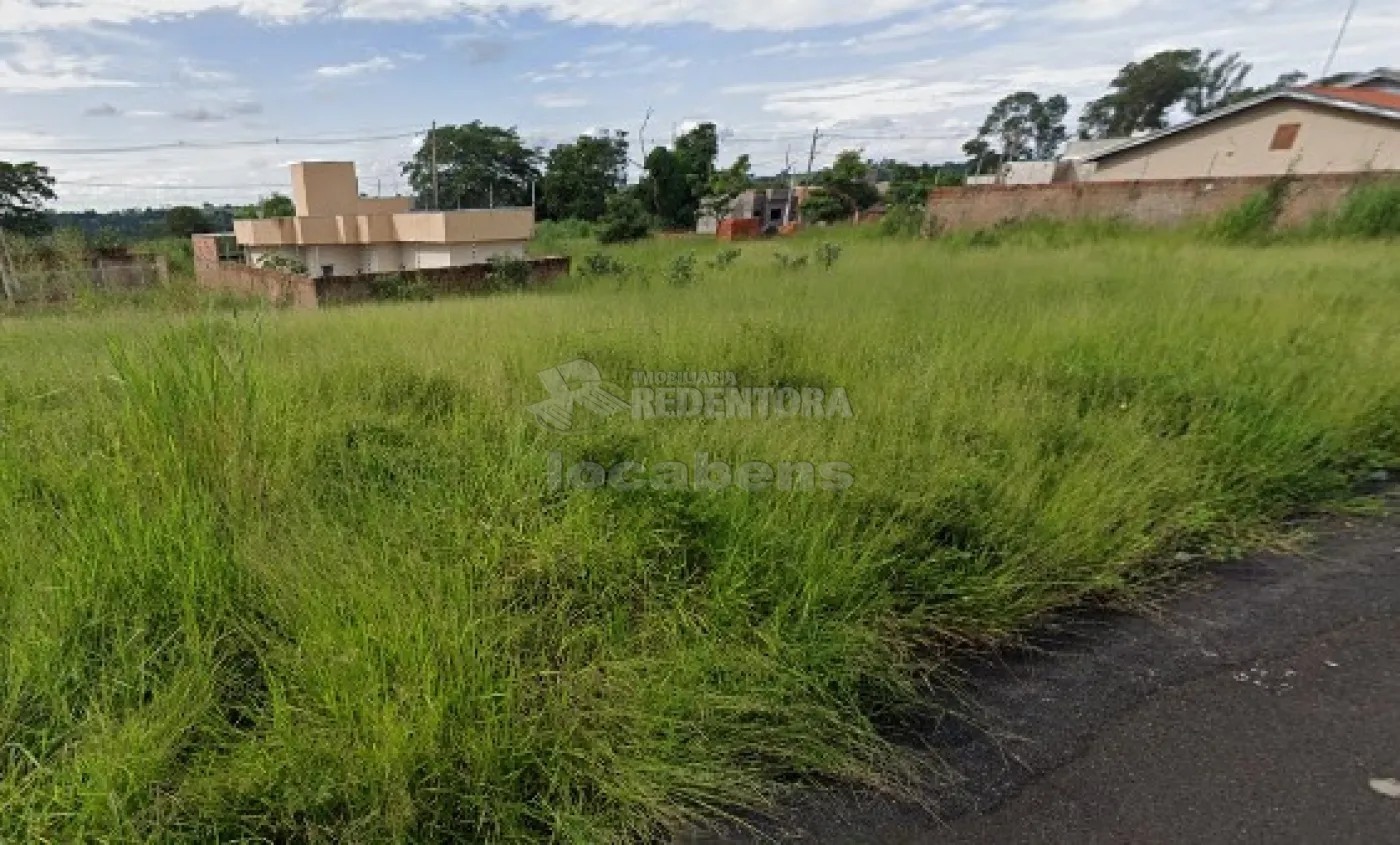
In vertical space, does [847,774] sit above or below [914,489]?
below

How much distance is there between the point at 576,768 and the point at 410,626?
22.3 inches

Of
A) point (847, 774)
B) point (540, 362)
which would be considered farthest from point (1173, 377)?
point (540, 362)

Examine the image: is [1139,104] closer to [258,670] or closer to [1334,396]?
[1334,396]

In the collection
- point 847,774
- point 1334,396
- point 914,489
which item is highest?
point 1334,396

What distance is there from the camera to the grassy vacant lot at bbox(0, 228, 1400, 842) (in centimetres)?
148

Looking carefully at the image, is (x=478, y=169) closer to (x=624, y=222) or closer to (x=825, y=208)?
(x=624, y=222)

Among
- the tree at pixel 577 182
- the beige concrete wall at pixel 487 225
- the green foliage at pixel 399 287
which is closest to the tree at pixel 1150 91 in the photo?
the tree at pixel 577 182

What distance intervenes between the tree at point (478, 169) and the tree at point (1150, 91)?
48.3 m

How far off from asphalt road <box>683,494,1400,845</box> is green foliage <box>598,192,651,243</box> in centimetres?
2912

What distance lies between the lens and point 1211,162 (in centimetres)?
2012

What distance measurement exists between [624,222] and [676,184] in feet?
22.7

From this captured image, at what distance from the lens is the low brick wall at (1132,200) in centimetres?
1253

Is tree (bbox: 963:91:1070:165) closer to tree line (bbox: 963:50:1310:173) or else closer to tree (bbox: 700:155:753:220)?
tree line (bbox: 963:50:1310:173)

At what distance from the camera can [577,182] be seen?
140 ft
